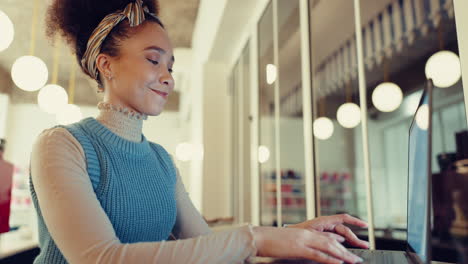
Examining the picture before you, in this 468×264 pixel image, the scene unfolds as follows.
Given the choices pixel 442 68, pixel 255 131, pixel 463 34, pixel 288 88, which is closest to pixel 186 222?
pixel 463 34

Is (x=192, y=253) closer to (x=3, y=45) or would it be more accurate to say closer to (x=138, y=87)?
(x=138, y=87)

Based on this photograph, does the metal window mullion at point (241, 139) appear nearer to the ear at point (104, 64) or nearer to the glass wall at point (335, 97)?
the glass wall at point (335, 97)

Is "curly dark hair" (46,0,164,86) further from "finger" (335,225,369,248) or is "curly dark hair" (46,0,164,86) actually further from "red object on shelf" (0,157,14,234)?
"finger" (335,225,369,248)

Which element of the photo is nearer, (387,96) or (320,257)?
(320,257)

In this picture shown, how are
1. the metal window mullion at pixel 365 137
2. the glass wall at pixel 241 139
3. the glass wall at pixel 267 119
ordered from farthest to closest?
the glass wall at pixel 241 139, the glass wall at pixel 267 119, the metal window mullion at pixel 365 137

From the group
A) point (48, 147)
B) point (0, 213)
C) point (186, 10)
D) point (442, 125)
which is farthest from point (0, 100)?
point (442, 125)

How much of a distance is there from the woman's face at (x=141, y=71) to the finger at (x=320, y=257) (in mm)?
602

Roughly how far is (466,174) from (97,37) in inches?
111

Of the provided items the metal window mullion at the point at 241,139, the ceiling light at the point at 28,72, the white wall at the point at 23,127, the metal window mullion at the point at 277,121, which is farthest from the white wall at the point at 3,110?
the metal window mullion at the point at 277,121

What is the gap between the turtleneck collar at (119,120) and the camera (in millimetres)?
983

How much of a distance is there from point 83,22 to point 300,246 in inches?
35.0

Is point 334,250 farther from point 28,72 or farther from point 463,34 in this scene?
point 28,72

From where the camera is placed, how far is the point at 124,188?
880mm

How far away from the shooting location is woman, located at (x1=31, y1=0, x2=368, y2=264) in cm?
62
